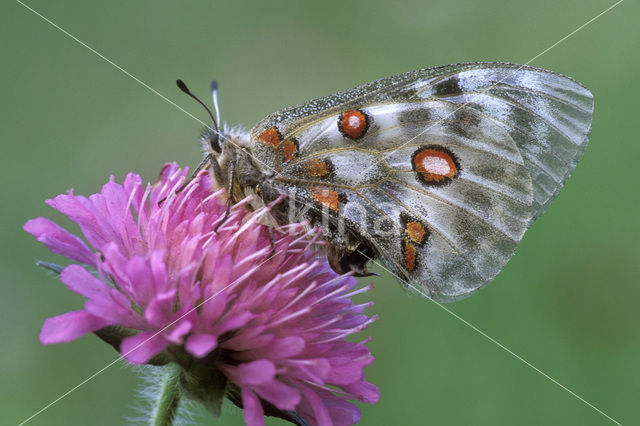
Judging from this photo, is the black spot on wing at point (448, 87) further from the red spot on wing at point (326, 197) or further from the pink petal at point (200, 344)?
the pink petal at point (200, 344)

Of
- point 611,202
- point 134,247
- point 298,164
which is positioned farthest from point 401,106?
point 611,202

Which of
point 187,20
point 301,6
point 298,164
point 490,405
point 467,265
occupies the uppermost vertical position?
point 301,6

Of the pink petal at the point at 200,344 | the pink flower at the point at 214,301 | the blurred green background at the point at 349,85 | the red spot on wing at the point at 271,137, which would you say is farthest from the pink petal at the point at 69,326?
the blurred green background at the point at 349,85

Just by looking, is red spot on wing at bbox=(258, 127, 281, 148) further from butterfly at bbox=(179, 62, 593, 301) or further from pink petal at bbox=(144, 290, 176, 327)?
pink petal at bbox=(144, 290, 176, 327)

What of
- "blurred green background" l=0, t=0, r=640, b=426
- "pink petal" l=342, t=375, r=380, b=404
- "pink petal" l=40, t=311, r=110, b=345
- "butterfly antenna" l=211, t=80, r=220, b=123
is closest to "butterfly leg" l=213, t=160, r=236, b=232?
"butterfly antenna" l=211, t=80, r=220, b=123

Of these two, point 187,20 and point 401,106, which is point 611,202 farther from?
point 187,20

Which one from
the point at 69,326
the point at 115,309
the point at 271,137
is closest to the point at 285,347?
the point at 115,309

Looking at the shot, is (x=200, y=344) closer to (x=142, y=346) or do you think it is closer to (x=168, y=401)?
(x=142, y=346)
